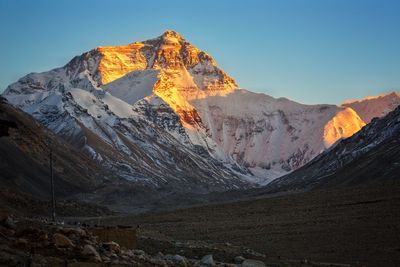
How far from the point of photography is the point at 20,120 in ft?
563

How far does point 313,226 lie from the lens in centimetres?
5966

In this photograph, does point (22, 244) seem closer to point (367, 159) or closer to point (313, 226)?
point (313, 226)

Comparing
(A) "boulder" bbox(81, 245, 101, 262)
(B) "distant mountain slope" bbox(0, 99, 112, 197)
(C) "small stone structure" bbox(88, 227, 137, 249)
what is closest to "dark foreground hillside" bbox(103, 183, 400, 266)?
(C) "small stone structure" bbox(88, 227, 137, 249)

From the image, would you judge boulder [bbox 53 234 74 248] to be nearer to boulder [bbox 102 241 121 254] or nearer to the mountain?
boulder [bbox 102 241 121 254]

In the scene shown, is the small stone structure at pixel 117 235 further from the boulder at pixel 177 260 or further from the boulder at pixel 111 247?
the boulder at pixel 111 247

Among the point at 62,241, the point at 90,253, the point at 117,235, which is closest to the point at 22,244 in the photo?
the point at 62,241

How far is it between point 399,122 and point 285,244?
122m

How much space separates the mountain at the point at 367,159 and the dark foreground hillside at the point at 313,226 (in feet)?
85.5

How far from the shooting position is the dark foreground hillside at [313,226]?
148ft

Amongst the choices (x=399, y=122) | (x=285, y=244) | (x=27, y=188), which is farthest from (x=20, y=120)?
(x=285, y=244)

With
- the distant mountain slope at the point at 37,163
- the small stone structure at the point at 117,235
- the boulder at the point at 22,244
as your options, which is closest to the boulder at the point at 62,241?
the boulder at the point at 22,244

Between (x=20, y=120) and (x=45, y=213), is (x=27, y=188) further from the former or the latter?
(x=20, y=120)

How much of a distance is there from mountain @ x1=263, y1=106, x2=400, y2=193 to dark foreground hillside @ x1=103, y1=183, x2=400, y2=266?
26069mm

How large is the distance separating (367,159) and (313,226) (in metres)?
87.7
